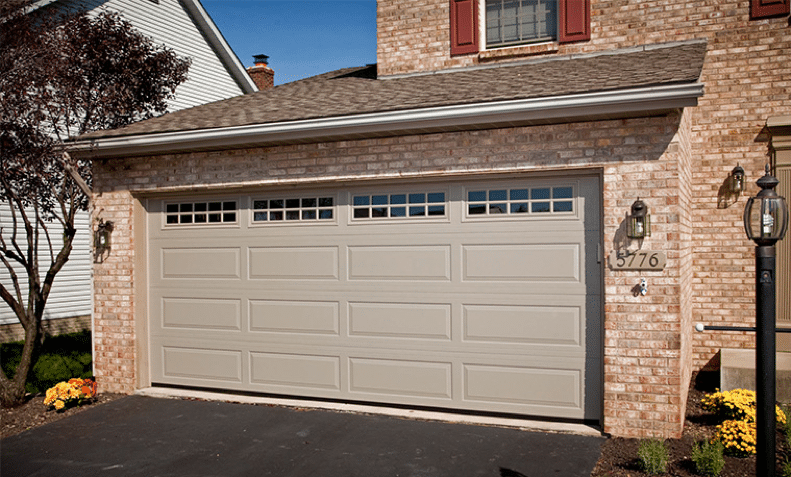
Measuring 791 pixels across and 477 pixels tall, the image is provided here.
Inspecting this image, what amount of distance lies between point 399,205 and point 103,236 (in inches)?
149

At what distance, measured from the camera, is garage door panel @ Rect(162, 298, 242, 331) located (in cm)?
754

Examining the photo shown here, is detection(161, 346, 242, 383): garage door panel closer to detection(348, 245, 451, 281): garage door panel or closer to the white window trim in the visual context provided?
detection(348, 245, 451, 281): garage door panel

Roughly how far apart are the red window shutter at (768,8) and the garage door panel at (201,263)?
677 cm

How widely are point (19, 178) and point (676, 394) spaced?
8.14m

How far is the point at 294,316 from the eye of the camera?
7.26 m

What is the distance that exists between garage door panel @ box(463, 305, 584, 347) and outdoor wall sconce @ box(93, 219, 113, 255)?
4527 millimetres

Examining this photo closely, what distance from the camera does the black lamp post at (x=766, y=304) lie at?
364cm

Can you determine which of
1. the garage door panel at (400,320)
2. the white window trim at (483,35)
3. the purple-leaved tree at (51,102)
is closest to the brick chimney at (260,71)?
the purple-leaved tree at (51,102)

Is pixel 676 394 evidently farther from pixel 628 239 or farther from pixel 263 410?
pixel 263 410

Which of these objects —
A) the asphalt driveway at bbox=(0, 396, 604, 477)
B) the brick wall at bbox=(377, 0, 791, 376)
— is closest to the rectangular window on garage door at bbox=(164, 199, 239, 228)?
the asphalt driveway at bbox=(0, 396, 604, 477)

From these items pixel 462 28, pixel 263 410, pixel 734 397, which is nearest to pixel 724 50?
pixel 462 28

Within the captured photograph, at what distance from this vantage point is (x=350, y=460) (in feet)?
17.8

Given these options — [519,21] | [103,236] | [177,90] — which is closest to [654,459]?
[519,21]

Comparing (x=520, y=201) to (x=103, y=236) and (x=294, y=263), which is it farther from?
(x=103, y=236)
